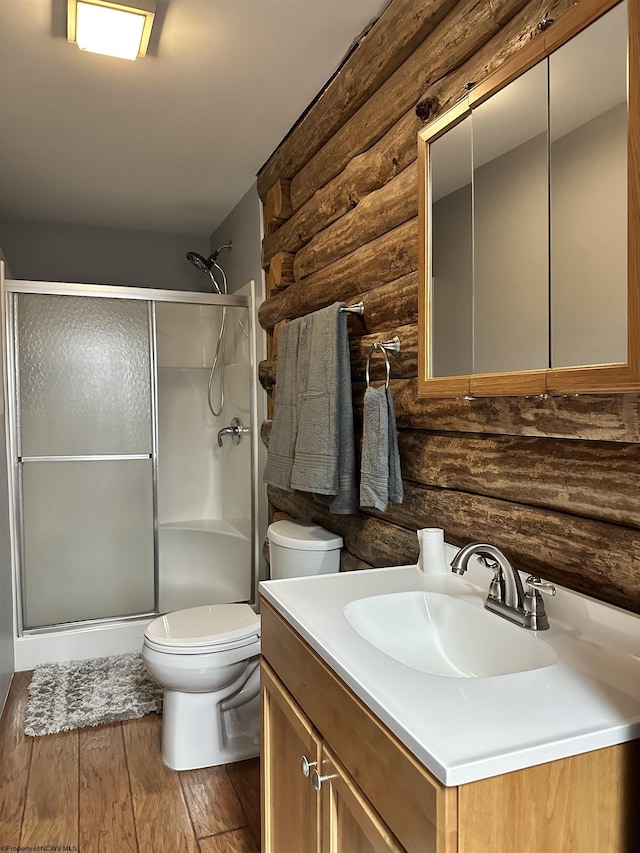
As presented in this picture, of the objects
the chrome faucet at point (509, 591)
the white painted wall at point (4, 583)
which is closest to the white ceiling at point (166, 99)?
the white painted wall at point (4, 583)

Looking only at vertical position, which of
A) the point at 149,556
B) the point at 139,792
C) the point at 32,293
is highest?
the point at 32,293

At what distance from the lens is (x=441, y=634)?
4.67ft

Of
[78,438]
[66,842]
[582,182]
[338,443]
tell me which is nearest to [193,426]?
[78,438]

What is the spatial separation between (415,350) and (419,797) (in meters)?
1.21

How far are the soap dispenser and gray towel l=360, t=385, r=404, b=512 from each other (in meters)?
0.23

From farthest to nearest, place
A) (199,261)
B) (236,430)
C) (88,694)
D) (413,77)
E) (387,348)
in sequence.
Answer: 1. (199,261)
2. (236,430)
3. (88,694)
4. (387,348)
5. (413,77)

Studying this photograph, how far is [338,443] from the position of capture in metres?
2.11

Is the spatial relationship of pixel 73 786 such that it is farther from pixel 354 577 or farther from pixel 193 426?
pixel 193 426

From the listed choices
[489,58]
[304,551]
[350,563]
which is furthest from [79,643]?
[489,58]

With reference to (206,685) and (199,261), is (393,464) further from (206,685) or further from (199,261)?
(199,261)

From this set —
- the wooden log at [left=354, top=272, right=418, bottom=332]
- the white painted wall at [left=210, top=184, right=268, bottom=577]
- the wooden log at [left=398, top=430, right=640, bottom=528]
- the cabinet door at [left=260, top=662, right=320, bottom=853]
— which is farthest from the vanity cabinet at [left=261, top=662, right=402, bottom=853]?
the white painted wall at [left=210, top=184, right=268, bottom=577]

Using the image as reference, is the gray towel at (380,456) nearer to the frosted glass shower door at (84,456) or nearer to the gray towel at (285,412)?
the gray towel at (285,412)

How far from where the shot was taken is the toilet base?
7.38 ft

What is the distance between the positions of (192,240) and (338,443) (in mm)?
2690
